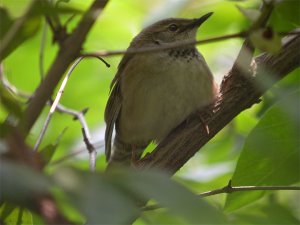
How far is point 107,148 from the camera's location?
4.32m

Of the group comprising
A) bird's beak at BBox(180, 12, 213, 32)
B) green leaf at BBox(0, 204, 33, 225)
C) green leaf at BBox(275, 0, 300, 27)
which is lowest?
bird's beak at BBox(180, 12, 213, 32)

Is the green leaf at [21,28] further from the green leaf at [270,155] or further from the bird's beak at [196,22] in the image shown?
the bird's beak at [196,22]

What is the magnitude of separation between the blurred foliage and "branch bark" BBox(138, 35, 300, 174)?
0.11 meters

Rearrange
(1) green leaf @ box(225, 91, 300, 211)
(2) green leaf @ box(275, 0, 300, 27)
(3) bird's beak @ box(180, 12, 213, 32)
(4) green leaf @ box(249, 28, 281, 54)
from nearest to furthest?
(4) green leaf @ box(249, 28, 281, 54), (2) green leaf @ box(275, 0, 300, 27), (1) green leaf @ box(225, 91, 300, 211), (3) bird's beak @ box(180, 12, 213, 32)

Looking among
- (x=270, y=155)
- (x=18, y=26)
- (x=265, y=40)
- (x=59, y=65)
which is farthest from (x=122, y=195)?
(x=270, y=155)

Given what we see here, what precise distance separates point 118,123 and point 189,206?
12.4 ft

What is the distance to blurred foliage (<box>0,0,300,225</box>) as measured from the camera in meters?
1.04

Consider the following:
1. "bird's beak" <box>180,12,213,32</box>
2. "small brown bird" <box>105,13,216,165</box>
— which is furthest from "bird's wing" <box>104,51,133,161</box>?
"bird's beak" <box>180,12,213,32</box>

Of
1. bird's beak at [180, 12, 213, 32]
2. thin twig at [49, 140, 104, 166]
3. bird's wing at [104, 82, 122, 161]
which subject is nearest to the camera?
thin twig at [49, 140, 104, 166]

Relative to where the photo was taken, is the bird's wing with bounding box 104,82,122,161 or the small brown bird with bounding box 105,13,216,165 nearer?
the small brown bird with bounding box 105,13,216,165

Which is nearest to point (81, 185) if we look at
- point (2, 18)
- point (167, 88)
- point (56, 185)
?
point (56, 185)

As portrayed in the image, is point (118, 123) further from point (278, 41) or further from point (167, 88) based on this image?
point (278, 41)

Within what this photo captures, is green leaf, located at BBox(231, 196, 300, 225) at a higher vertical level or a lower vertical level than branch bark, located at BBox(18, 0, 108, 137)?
lower

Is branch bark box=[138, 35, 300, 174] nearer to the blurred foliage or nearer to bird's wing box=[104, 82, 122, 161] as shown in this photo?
the blurred foliage
